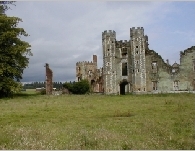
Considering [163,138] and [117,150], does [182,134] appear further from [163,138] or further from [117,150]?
[117,150]

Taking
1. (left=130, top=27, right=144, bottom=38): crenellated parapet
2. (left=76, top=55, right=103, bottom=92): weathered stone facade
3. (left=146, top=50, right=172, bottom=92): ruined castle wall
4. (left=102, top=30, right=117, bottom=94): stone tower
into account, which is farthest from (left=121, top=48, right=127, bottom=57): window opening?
(left=76, top=55, right=103, bottom=92): weathered stone facade

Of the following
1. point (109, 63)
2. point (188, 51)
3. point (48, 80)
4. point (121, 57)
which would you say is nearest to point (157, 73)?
point (188, 51)

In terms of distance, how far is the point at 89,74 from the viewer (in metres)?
Answer: 73.8

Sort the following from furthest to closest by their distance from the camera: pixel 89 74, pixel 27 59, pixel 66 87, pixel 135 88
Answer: pixel 89 74 → pixel 66 87 → pixel 135 88 → pixel 27 59

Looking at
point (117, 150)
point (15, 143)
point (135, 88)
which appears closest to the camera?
point (117, 150)

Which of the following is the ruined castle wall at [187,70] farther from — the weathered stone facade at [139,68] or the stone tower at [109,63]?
the stone tower at [109,63]

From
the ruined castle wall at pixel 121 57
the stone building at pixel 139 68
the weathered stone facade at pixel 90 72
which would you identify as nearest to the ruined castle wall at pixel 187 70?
the stone building at pixel 139 68

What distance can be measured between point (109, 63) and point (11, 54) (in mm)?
19516

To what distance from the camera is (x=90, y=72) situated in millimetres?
74750

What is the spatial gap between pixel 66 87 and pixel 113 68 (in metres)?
9.57

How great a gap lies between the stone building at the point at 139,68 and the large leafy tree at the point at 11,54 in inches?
662

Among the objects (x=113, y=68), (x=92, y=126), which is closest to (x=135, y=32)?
(x=113, y=68)

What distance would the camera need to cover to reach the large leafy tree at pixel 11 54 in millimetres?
38500

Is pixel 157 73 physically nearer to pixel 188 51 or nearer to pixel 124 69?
pixel 124 69
